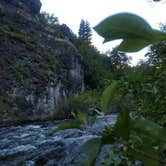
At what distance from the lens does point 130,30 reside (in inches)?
17.9

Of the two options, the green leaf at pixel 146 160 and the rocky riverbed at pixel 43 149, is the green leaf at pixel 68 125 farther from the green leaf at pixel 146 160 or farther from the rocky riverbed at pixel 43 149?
the rocky riverbed at pixel 43 149

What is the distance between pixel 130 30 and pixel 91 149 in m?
0.14

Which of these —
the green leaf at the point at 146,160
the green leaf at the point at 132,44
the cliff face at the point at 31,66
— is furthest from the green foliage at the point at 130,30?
the cliff face at the point at 31,66

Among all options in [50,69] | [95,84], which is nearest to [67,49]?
[50,69]

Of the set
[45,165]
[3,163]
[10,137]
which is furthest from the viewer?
[10,137]

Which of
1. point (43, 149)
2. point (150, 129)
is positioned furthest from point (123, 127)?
point (43, 149)

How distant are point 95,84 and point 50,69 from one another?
10.3m

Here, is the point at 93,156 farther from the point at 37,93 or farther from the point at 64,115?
the point at 37,93

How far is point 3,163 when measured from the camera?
6.20m

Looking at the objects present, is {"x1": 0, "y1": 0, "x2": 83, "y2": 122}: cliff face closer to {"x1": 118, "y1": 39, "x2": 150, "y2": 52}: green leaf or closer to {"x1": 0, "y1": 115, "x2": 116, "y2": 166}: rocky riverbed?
{"x1": 0, "y1": 115, "x2": 116, "y2": 166}: rocky riverbed

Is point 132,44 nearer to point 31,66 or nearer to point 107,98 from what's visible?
point 107,98

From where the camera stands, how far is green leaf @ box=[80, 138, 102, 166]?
1.60 ft

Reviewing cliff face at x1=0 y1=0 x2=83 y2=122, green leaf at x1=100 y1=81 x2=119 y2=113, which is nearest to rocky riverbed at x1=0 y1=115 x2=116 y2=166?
green leaf at x1=100 y1=81 x2=119 y2=113

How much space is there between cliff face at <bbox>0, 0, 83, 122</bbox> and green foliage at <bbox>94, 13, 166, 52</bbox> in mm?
15094
